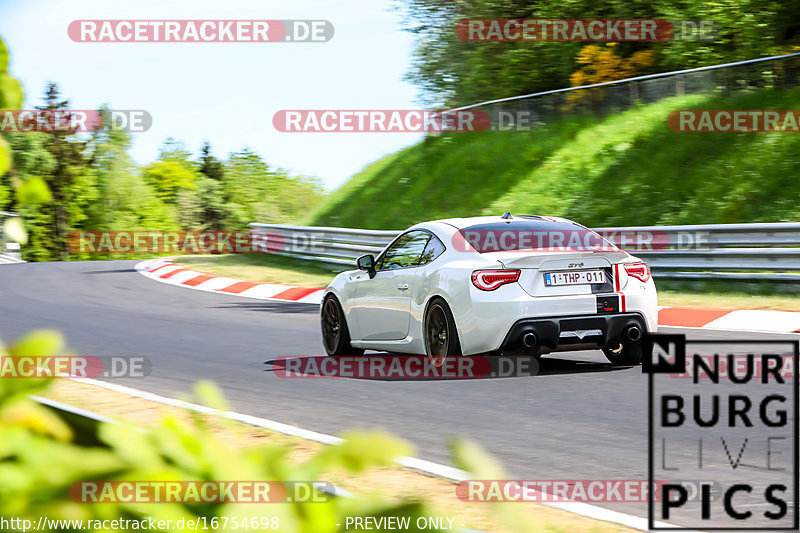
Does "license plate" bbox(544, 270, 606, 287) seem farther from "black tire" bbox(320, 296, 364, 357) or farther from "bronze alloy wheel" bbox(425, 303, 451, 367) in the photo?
"black tire" bbox(320, 296, 364, 357)

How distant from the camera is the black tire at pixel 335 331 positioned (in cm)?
1066

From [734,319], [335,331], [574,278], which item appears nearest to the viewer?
[574,278]

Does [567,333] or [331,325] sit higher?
[567,333]

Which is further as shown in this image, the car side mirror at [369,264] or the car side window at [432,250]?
the car side mirror at [369,264]

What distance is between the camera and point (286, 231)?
83.5 feet

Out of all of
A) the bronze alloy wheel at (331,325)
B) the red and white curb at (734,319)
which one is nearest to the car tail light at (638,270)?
the red and white curb at (734,319)

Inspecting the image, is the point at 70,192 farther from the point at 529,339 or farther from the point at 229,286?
the point at 529,339

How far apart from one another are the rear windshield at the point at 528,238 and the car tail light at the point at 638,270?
0.71 ft

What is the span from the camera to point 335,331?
10820mm

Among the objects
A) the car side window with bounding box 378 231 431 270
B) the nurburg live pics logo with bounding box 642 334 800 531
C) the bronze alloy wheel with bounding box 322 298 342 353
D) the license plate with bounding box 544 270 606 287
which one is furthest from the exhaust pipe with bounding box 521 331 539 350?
the bronze alloy wheel with bounding box 322 298 342 353

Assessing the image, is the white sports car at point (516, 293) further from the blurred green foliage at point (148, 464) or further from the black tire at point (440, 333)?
the blurred green foliage at point (148, 464)

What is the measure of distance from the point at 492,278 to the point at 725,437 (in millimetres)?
2741

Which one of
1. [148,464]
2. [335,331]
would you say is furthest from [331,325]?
[148,464]

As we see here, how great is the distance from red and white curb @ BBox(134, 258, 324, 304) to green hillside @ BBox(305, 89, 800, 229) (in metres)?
5.29
